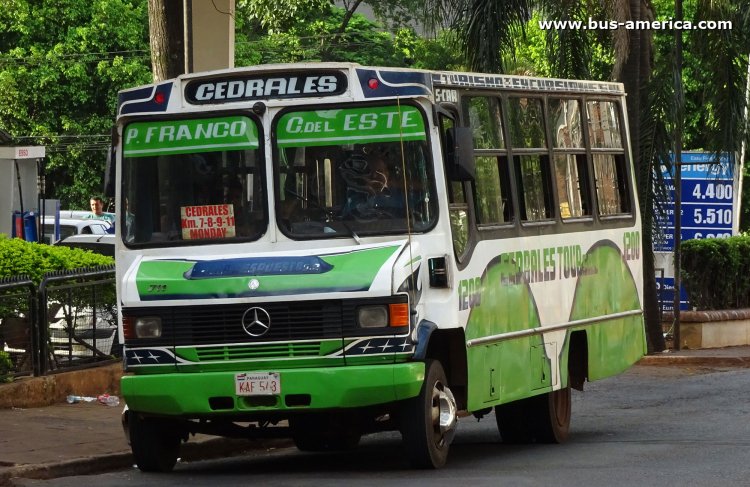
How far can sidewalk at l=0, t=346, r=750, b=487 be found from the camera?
11.1 meters

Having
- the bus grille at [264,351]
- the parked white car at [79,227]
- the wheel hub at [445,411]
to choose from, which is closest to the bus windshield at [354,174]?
the bus grille at [264,351]

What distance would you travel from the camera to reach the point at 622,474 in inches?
405

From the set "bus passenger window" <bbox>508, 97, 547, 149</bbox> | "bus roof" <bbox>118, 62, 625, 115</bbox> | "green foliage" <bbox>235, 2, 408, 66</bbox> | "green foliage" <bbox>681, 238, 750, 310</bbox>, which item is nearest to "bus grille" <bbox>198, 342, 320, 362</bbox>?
"bus roof" <bbox>118, 62, 625, 115</bbox>

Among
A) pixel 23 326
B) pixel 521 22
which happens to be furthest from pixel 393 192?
pixel 521 22

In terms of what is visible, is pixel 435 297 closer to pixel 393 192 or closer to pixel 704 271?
pixel 393 192

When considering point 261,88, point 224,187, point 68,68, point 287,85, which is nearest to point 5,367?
point 224,187

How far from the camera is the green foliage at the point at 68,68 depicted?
162ft

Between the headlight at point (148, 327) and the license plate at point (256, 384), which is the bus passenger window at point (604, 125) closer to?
the license plate at point (256, 384)


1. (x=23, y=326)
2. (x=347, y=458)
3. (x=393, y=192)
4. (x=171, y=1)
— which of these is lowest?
(x=347, y=458)

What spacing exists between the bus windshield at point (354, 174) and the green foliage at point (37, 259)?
5.43 m

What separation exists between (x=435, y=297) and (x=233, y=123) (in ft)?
5.93

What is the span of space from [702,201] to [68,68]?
2761 centimetres

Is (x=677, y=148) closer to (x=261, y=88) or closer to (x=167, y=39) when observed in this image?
(x=167, y=39)

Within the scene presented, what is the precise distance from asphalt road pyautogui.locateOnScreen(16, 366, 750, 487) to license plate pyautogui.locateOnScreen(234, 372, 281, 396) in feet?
1.87
